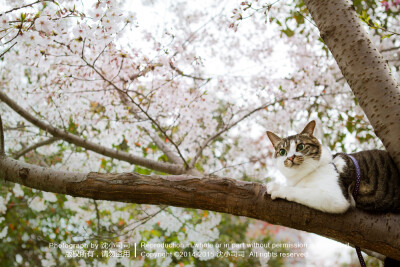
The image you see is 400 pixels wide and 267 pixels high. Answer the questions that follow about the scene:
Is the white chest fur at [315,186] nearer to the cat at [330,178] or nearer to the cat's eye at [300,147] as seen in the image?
the cat at [330,178]

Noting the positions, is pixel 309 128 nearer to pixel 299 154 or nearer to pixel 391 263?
pixel 299 154

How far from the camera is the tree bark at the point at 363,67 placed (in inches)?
67.7

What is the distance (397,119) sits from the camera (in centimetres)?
169

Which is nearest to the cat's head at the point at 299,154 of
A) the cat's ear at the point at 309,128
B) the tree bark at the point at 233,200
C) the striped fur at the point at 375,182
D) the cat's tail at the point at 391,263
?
the cat's ear at the point at 309,128

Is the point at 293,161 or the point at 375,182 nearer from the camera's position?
the point at 375,182

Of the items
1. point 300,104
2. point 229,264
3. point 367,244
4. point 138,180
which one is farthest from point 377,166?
point 229,264

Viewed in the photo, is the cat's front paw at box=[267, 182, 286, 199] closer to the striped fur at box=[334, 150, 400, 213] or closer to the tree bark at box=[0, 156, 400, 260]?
A: the tree bark at box=[0, 156, 400, 260]

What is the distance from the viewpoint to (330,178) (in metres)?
1.85

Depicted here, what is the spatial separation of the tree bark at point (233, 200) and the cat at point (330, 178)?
2.4 inches

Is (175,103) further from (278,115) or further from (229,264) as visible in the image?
(229,264)

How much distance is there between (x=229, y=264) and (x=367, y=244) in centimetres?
459

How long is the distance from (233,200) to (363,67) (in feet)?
3.60

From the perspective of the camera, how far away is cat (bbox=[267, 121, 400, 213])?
1.62 m

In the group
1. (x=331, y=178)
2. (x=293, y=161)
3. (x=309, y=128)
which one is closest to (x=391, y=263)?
(x=331, y=178)
